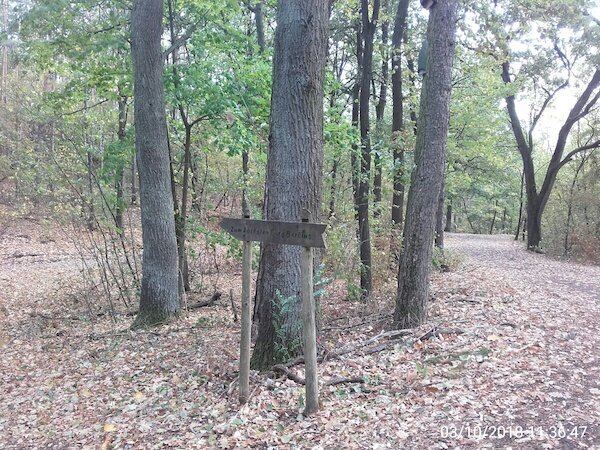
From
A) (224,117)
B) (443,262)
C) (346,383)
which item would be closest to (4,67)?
(224,117)

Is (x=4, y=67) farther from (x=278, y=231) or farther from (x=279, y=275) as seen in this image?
(x=278, y=231)

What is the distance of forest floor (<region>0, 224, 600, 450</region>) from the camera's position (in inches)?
139

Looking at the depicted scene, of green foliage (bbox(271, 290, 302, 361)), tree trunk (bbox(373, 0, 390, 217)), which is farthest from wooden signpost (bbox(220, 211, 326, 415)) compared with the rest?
tree trunk (bbox(373, 0, 390, 217))

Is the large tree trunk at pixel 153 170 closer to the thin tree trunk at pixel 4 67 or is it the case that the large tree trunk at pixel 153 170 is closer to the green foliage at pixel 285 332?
the green foliage at pixel 285 332

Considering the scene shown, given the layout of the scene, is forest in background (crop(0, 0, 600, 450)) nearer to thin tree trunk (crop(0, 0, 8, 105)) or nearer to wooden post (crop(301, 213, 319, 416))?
wooden post (crop(301, 213, 319, 416))

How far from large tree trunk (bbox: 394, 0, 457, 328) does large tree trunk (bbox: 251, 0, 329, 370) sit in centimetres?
171

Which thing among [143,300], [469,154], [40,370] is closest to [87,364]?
[40,370]

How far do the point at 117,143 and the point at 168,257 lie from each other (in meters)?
2.63

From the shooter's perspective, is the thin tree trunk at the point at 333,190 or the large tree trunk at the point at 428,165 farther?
the thin tree trunk at the point at 333,190

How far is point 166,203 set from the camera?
7.27m

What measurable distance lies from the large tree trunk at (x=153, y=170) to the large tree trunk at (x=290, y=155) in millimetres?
3039

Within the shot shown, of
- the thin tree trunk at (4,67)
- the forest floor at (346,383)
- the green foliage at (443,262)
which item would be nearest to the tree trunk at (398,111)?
the green foliage at (443,262)

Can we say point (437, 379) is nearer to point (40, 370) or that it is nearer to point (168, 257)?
point (168, 257)

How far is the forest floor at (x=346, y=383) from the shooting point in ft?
11.6
